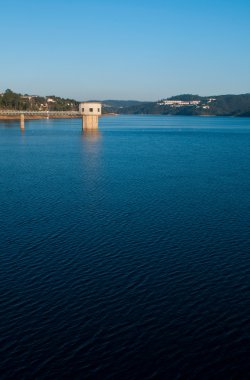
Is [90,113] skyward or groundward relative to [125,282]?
skyward

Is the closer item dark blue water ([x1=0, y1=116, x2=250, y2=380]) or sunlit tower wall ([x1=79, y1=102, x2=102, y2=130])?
dark blue water ([x1=0, y1=116, x2=250, y2=380])

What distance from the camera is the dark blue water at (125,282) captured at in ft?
46.7

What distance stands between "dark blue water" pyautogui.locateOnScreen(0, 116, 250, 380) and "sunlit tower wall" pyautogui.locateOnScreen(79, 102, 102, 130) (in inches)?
3983

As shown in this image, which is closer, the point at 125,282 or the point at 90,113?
the point at 125,282

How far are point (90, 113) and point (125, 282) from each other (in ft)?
417

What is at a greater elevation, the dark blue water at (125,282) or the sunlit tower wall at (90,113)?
the sunlit tower wall at (90,113)

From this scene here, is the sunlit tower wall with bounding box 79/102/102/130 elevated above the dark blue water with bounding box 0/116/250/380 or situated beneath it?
elevated above

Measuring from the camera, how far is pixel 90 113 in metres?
143

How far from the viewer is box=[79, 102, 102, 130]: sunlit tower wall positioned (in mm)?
141250

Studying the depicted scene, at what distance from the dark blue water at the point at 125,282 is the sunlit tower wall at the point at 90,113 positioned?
10118cm

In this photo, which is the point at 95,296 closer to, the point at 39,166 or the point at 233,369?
the point at 233,369

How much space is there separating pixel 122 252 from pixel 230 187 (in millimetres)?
23522

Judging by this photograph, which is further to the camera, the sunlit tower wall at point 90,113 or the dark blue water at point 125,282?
the sunlit tower wall at point 90,113

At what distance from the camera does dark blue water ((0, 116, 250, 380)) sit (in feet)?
46.7
